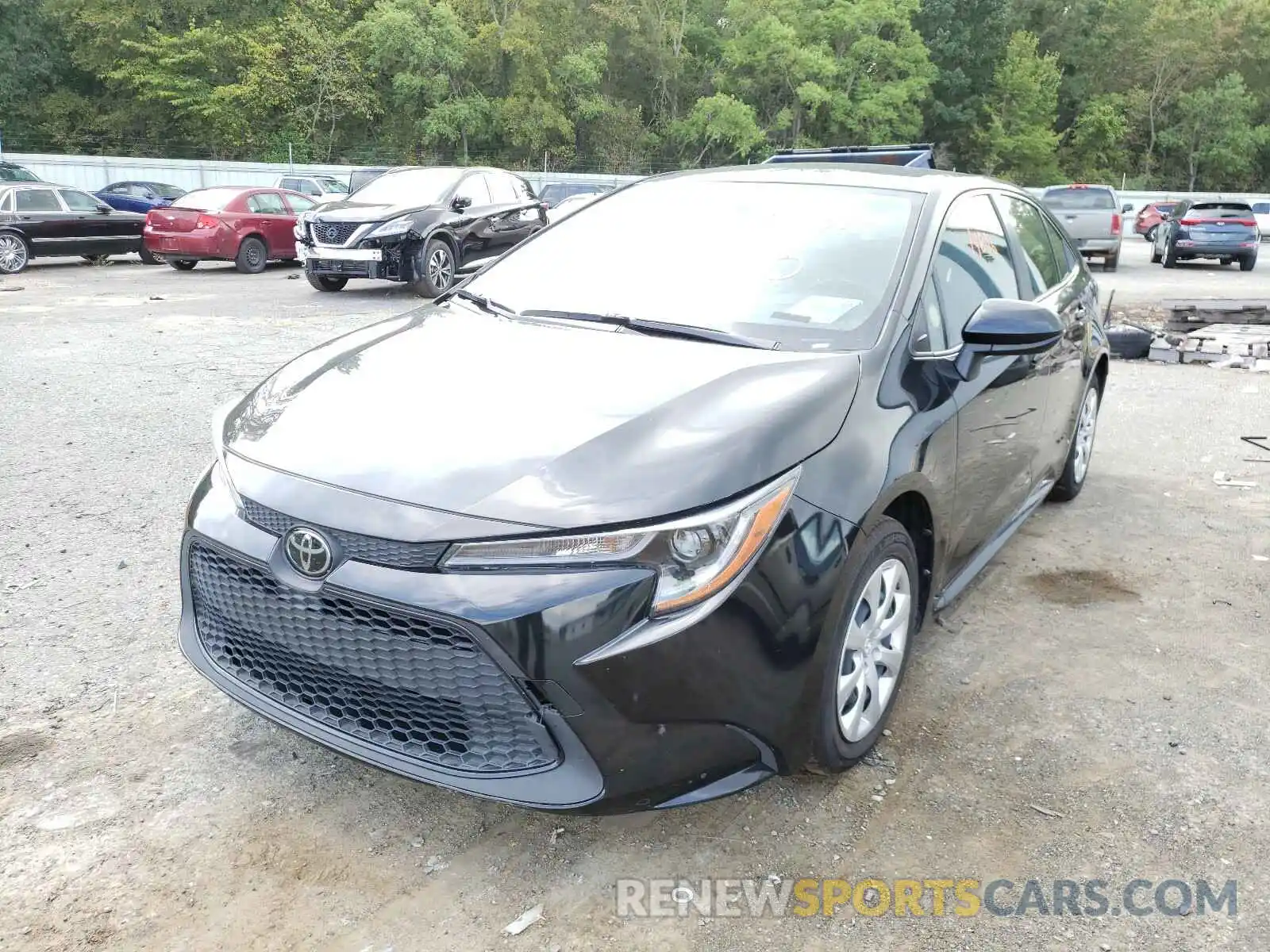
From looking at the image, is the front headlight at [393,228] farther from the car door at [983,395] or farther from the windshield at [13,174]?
the windshield at [13,174]

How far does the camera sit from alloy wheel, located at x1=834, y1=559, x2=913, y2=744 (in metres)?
2.59

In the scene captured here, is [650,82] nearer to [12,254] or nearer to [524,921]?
[12,254]

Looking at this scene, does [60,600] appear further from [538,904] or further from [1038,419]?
[1038,419]

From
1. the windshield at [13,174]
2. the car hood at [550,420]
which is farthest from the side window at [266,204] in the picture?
the car hood at [550,420]

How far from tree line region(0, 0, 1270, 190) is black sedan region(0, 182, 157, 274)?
91.0 feet

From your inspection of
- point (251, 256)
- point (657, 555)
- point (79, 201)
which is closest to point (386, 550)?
point (657, 555)

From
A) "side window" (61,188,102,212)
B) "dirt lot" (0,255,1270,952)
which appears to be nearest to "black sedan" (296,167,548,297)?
"side window" (61,188,102,212)

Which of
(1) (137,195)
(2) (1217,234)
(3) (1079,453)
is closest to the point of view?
(3) (1079,453)

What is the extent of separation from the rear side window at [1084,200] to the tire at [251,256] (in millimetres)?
14498

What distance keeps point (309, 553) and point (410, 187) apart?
1204 cm

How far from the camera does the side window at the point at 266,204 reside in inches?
646

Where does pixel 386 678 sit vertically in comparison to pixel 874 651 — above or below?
above

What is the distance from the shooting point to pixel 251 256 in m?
16.5

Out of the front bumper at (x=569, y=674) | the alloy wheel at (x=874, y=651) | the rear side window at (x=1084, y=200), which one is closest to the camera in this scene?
the front bumper at (x=569, y=674)
